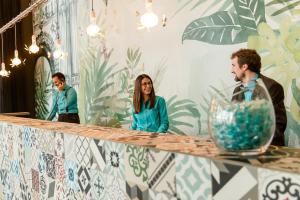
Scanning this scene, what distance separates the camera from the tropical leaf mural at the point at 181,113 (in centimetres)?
504

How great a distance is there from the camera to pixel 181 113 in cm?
527

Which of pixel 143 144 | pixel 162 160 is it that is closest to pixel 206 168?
pixel 162 160

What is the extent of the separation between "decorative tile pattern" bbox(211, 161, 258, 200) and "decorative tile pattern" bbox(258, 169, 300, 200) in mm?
21

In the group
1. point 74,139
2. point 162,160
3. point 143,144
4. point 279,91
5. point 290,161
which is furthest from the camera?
point 279,91

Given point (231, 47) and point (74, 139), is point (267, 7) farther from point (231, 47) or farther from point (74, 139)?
point (74, 139)

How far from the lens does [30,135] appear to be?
2.34 m

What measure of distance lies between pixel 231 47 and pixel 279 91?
1844mm

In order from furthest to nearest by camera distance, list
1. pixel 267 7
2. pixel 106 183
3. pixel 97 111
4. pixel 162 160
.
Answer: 1. pixel 97 111
2. pixel 267 7
3. pixel 106 183
4. pixel 162 160

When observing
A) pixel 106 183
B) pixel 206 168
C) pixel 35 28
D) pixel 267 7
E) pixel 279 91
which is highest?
pixel 35 28

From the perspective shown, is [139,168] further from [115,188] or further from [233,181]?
[233,181]

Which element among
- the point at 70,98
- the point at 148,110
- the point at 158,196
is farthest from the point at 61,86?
the point at 158,196

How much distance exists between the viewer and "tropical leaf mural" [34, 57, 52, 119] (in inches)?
343

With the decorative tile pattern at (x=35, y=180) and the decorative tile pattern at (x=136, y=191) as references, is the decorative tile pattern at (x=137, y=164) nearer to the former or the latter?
the decorative tile pattern at (x=136, y=191)

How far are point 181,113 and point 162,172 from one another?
399 cm
